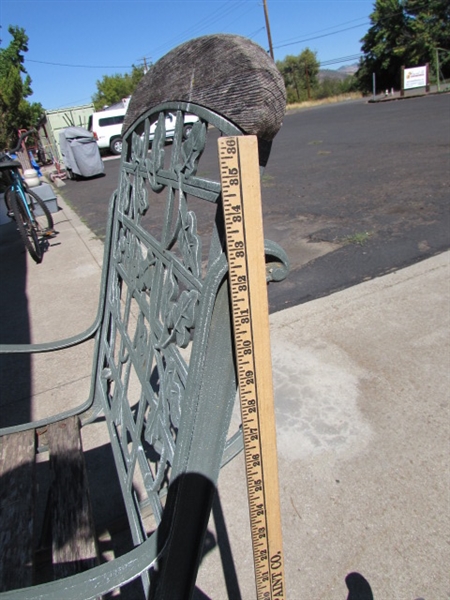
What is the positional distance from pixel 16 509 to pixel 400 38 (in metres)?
Result: 51.1

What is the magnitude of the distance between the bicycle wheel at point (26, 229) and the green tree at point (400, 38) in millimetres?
41646

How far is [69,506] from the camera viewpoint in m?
1.52

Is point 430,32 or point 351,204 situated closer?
point 351,204

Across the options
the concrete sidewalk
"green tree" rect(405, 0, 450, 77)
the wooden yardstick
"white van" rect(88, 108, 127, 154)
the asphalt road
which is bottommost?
the concrete sidewalk

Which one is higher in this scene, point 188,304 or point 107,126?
point 107,126

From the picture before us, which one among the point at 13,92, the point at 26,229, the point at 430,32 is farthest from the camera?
the point at 430,32

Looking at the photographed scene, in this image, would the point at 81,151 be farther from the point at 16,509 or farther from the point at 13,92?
the point at 16,509

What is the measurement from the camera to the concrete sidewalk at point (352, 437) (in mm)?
1755

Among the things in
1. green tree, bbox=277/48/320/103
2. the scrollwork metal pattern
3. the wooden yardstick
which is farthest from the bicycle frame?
green tree, bbox=277/48/320/103

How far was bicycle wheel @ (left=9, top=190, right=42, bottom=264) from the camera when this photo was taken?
6004mm

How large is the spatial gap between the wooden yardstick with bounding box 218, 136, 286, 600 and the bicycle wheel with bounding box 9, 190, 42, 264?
5.77 m

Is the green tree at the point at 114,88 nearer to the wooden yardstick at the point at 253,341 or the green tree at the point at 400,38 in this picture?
the green tree at the point at 400,38

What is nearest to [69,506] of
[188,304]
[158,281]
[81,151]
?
[158,281]

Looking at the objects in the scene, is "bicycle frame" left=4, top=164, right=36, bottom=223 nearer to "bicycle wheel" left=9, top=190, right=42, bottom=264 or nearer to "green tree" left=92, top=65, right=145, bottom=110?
"bicycle wheel" left=9, top=190, right=42, bottom=264
